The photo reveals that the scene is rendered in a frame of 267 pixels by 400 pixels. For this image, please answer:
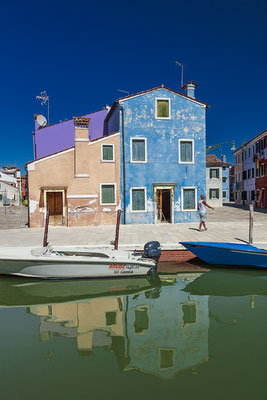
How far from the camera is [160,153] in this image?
16.9 metres

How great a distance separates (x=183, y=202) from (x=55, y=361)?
13799 mm

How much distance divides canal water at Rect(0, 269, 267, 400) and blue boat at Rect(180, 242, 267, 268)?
109 cm

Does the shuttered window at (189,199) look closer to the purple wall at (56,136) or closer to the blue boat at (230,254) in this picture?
the blue boat at (230,254)

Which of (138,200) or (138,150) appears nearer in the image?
(138,200)

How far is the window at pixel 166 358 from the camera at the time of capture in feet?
13.0

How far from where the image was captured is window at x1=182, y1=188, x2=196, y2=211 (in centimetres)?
1692

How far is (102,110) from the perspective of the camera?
71.2ft

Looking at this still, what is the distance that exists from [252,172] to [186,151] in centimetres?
2061

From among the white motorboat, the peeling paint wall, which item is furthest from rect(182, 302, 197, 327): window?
the peeling paint wall

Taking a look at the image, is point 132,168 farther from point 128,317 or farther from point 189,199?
point 128,317

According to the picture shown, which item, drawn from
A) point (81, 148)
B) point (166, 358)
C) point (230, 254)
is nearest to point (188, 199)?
point (81, 148)

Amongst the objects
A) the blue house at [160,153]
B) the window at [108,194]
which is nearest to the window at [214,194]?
the blue house at [160,153]

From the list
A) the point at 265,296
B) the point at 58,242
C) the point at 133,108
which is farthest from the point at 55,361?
the point at 133,108

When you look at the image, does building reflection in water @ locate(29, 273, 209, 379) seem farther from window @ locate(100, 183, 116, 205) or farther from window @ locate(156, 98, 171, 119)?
window @ locate(156, 98, 171, 119)
